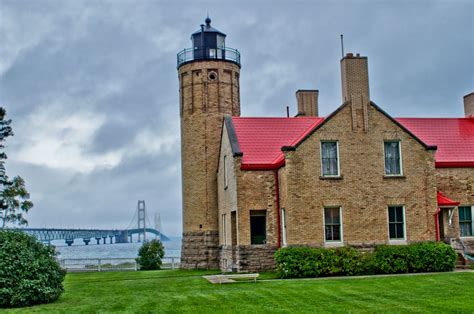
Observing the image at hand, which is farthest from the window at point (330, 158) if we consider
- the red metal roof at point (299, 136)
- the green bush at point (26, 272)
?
the green bush at point (26, 272)

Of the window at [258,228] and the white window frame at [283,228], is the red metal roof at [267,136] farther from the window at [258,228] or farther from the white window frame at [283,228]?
the window at [258,228]

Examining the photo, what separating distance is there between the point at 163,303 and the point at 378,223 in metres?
12.6

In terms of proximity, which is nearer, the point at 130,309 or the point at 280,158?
the point at 130,309

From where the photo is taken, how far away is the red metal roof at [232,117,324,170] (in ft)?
95.0

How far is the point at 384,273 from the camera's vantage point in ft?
82.7

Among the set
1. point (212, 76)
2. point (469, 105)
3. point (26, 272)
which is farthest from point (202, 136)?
point (26, 272)

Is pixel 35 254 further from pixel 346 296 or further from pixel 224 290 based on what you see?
pixel 346 296

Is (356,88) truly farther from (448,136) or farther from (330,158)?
(448,136)

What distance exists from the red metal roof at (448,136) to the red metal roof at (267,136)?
553 centimetres

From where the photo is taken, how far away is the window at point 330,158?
27109 millimetres

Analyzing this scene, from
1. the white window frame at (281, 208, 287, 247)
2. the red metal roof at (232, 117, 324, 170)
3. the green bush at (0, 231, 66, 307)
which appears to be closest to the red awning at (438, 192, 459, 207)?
the red metal roof at (232, 117, 324, 170)

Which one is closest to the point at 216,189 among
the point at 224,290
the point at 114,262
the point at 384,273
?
the point at 114,262

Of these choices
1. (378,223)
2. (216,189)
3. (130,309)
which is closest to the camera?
(130,309)

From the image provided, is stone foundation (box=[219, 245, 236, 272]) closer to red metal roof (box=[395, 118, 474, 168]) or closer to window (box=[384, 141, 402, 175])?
window (box=[384, 141, 402, 175])
